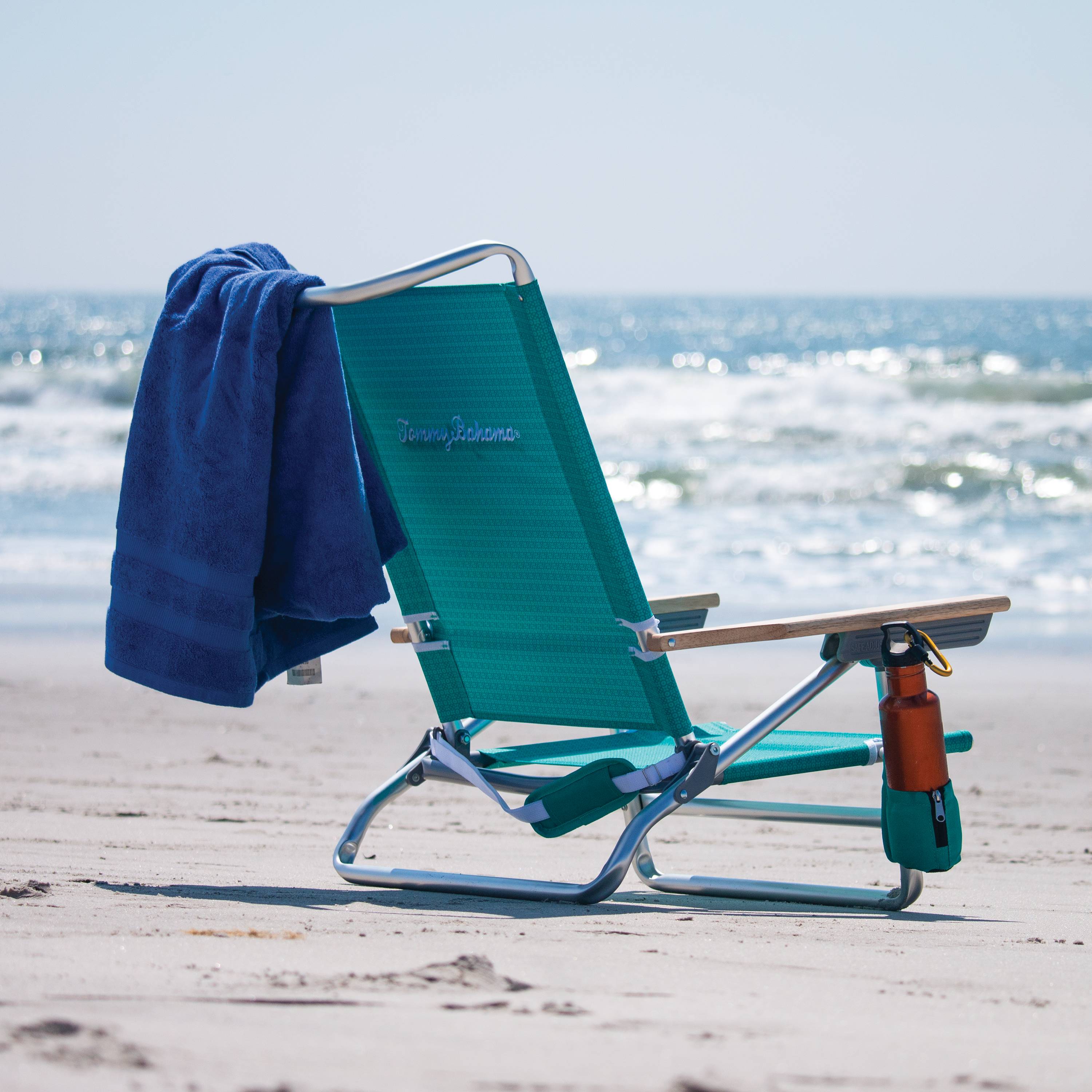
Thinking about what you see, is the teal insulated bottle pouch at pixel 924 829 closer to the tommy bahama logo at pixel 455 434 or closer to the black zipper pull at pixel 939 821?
the black zipper pull at pixel 939 821

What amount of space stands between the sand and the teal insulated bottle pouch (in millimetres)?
126

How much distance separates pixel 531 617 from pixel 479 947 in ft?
2.92

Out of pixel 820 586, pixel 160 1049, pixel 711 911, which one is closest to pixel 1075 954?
pixel 711 911

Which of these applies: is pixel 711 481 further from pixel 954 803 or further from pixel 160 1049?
pixel 160 1049

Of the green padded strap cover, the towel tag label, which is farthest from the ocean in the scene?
the green padded strap cover

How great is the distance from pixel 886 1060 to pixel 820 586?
24.5ft

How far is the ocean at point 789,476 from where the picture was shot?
9031 millimetres

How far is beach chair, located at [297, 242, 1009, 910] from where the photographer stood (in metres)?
2.71

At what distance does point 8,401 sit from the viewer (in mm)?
23828

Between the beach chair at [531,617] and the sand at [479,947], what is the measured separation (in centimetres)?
22

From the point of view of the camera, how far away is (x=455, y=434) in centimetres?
288

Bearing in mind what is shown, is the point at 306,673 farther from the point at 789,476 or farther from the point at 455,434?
the point at 789,476

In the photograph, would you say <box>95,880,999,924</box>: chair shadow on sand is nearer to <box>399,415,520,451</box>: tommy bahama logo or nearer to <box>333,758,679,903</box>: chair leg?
<box>333,758,679,903</box>: chair leg

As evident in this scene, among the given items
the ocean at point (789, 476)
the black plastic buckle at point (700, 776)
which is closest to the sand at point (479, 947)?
the black plastic buckle at point (700, 776)
